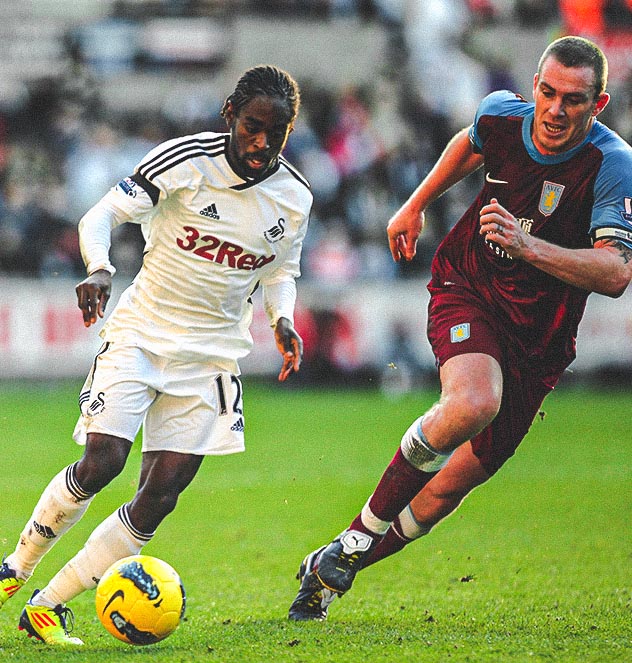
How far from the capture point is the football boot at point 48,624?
15.9 ft

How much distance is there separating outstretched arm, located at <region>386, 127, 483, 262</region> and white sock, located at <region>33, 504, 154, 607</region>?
1847 mm

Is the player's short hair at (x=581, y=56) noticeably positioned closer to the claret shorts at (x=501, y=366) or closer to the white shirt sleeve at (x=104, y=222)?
the claret shorts at (x=501, y=366)

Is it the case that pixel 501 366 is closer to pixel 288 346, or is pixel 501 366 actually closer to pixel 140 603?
pixel 288 346

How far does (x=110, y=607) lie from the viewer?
182 inches

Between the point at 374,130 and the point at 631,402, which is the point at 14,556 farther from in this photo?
the point at 374,130

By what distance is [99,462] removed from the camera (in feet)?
16.0

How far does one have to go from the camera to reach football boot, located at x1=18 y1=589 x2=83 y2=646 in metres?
4.85

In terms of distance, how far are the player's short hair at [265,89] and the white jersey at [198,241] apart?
26cm

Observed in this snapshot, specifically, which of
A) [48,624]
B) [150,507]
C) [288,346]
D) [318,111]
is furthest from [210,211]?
[318,111]

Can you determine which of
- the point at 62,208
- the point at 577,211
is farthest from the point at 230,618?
the point at 62,208

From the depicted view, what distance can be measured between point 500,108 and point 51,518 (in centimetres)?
270

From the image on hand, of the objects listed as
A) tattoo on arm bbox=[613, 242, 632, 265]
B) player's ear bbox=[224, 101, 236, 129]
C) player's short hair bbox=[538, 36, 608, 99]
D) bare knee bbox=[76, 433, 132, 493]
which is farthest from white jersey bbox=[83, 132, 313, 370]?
tattoo on arm bbox=[613, 242, 632, 265]

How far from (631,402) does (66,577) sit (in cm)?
1063

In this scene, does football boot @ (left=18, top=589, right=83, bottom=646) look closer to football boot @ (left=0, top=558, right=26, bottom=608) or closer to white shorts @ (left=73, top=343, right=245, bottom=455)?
football boot @ (left=0, top=558, right=26, bottom=608)
